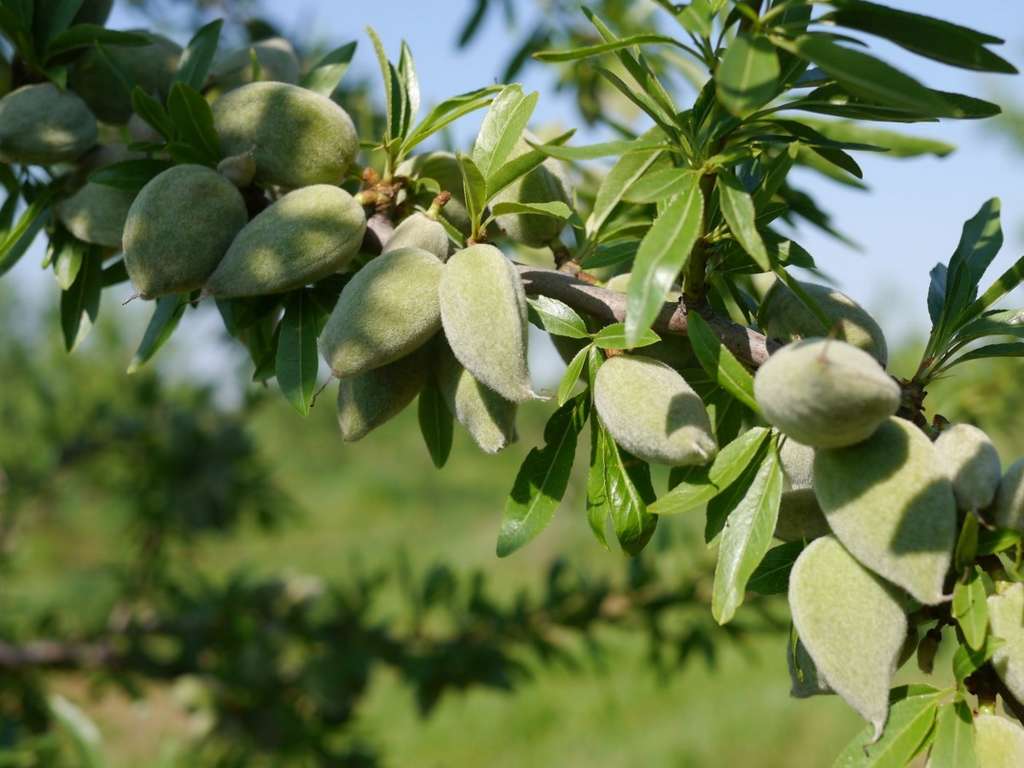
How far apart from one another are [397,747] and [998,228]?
11.5ft

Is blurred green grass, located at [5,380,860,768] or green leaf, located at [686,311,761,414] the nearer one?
green leaf, located at [686,311,761,414]

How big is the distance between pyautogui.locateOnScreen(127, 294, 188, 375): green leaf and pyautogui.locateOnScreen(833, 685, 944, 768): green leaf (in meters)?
0.64

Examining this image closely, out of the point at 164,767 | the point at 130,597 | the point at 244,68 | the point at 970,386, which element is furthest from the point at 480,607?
the point at 244,68

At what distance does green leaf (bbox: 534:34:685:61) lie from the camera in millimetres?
599

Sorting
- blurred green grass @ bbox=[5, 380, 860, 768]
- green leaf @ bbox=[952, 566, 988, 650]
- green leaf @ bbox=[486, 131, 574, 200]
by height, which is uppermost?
green leaf @ bbox=[486, 131, 574, 200]

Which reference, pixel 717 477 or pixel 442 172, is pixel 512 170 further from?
pixel 717 477

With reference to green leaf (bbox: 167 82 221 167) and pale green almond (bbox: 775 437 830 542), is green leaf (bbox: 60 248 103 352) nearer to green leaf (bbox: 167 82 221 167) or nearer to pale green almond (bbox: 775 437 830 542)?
green leaf (bbox: 167 82 221 167)

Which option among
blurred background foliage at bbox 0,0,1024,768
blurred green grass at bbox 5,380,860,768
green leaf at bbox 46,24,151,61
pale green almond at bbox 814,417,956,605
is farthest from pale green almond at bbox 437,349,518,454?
blurred green grass at bbox 5,380,860,768

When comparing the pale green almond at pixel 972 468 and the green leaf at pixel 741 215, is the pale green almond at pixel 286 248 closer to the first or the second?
the green leaf at pixel 741 215

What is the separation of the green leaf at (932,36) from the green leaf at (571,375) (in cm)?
28

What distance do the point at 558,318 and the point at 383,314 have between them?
13cm

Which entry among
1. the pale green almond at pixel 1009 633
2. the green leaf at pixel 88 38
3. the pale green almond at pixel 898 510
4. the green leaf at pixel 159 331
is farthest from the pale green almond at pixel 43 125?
the pale green almond at pixel 1009 633

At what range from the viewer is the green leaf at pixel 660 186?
591 mm

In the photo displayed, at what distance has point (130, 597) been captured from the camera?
1.76 meters
